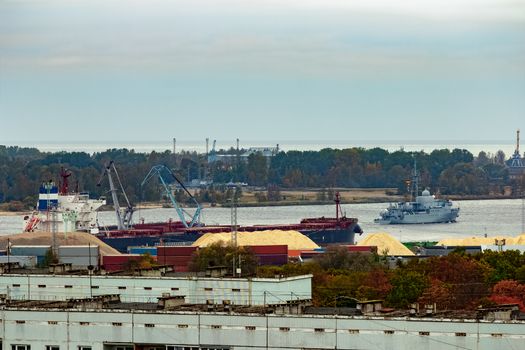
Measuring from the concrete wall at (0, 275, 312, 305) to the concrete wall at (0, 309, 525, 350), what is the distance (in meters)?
8.51

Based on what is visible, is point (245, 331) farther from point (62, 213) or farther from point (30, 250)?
point (62, 213)

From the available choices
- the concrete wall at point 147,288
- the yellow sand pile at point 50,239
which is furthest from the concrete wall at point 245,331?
the yellow sand pile at point 50,239

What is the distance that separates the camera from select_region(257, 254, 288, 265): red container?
285ft

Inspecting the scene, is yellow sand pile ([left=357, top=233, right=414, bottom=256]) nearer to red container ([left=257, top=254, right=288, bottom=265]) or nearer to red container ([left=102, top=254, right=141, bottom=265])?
red container ([left=257, top=254, right=288, bottom=265])

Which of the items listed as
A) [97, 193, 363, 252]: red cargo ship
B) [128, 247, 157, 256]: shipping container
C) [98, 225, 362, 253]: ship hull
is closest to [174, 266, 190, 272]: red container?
[128, 247, 157, 256]: shipping container

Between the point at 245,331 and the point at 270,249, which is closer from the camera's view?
the point at 245,331

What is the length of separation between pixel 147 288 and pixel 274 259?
156 feet

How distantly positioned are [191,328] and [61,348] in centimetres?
238

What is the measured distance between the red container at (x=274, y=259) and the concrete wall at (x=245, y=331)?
54110mm

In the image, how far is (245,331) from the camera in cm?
3017

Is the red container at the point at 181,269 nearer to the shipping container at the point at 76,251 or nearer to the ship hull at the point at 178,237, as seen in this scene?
the shipping container at the point at 76,251

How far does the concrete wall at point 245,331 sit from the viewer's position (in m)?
28.8

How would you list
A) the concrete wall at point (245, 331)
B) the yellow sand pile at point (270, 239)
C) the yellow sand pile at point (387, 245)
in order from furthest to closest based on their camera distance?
the yellow sand pile at point (270, 239) → the yellow sand pile at point (387, 245) → the concrete wall at point (245, 331)

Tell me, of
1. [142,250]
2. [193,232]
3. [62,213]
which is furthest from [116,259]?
[193,232]
